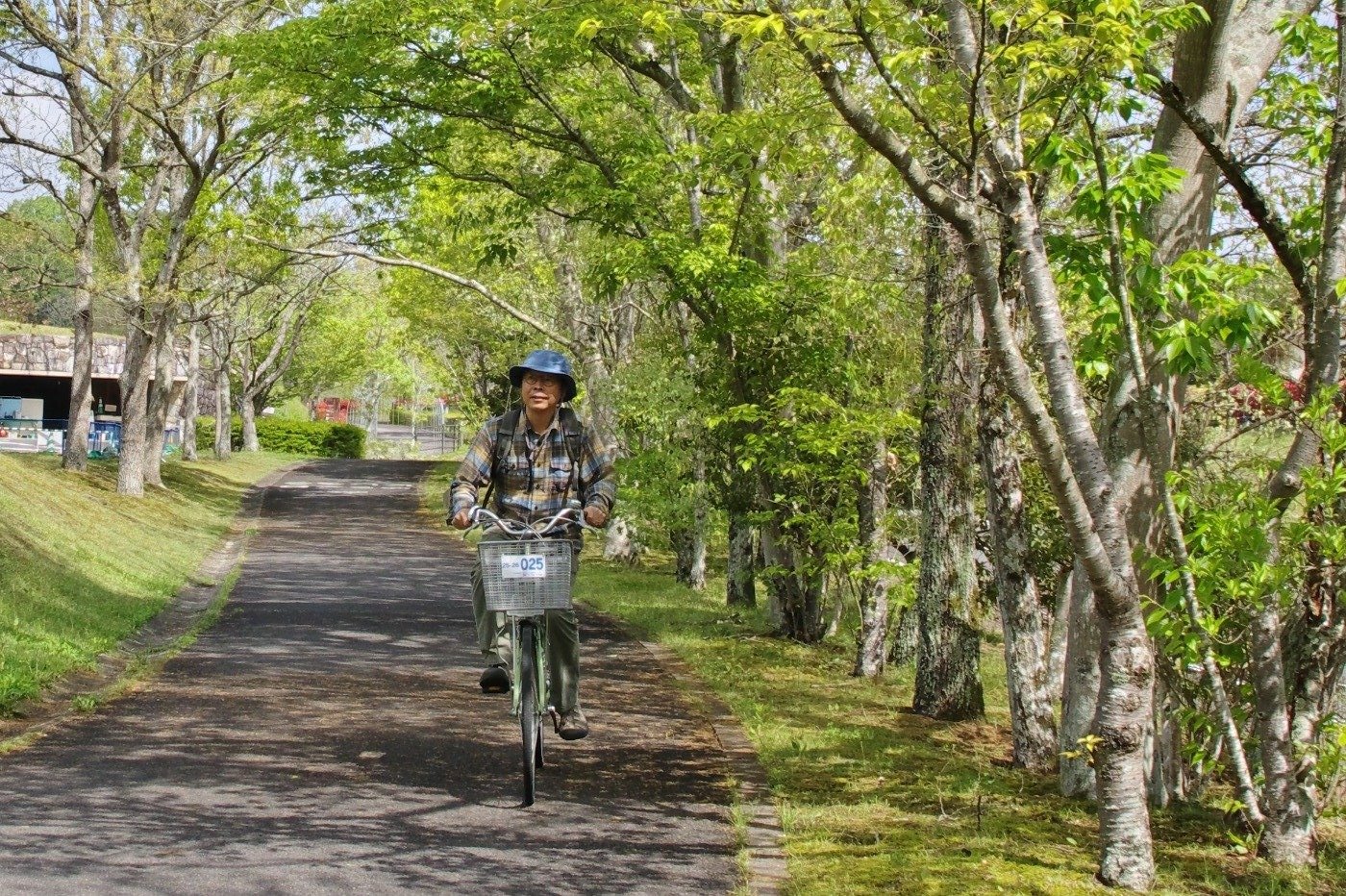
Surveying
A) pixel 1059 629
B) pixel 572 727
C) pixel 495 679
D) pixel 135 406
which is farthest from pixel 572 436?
pixel 135 406

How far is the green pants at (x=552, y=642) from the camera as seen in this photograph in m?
7.99

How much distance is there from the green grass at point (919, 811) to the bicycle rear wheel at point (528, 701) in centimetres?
123

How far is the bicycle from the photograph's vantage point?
754 centimetres

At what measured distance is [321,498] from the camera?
41.0 metres

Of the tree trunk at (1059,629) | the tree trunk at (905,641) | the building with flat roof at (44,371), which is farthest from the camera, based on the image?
the building with flat roof at (44,371)

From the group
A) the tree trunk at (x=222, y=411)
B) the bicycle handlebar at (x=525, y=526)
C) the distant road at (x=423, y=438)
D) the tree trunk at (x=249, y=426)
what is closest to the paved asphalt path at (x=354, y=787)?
the bicycle handlebar at (x=525, y=526)

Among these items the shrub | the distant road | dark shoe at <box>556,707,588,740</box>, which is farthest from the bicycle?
the distant road

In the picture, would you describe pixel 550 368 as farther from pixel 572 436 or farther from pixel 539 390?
pixel 572 436

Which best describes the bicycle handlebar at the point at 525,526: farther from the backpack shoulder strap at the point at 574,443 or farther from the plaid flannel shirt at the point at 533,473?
the backpack shoulder strap at the point at 574,443

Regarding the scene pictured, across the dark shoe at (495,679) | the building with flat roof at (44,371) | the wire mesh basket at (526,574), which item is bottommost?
the dark shoe at (495,679)

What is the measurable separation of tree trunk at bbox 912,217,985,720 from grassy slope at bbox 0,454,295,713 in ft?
20.2

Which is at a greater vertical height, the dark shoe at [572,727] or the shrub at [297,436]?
the shrub at [297,436]

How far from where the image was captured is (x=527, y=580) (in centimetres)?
758

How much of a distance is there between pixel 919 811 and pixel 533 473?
8.48 feet
